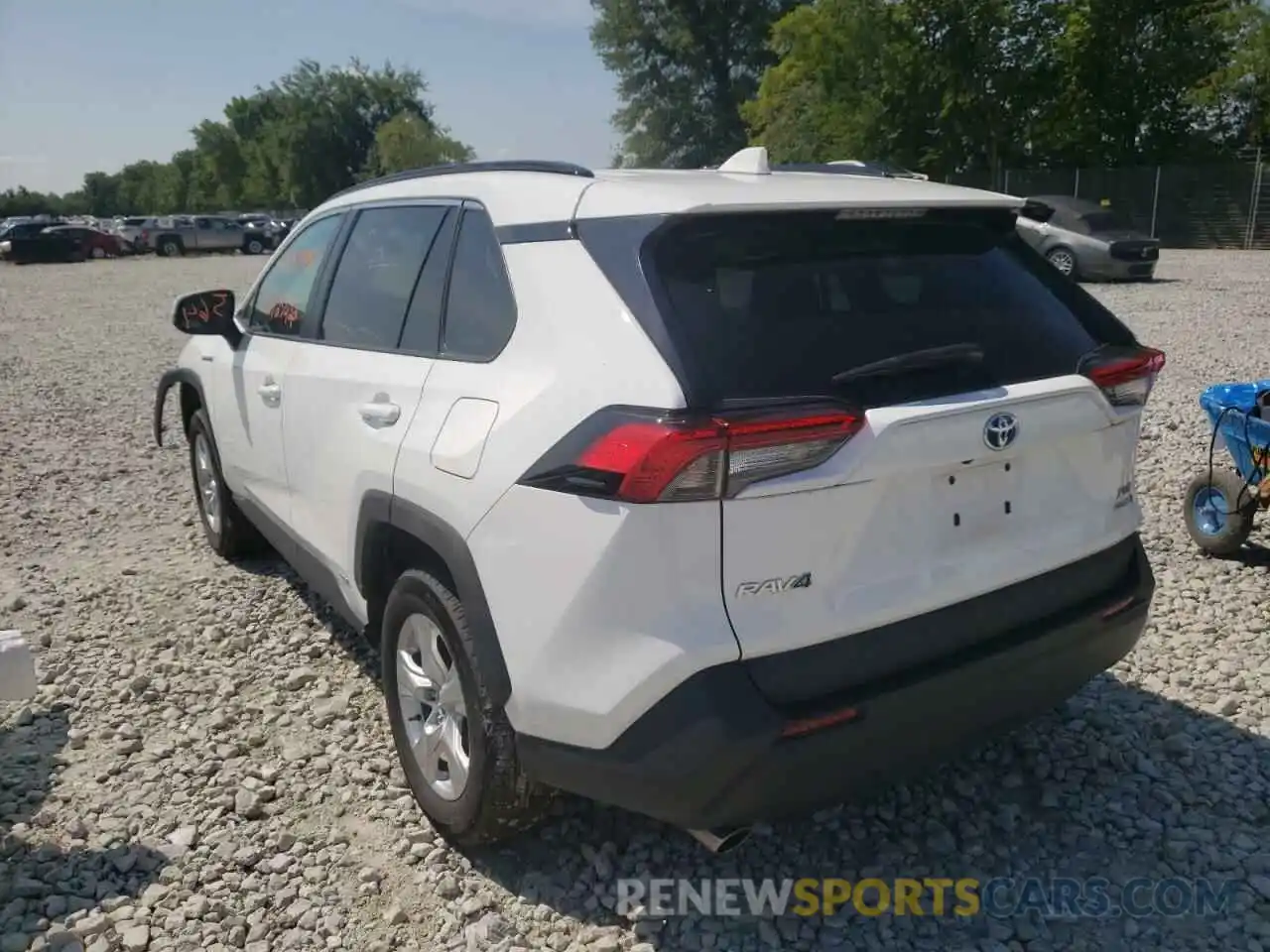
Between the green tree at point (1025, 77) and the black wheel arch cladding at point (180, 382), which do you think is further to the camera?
the green tree at point (1025, 77)

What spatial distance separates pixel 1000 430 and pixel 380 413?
1.70 m

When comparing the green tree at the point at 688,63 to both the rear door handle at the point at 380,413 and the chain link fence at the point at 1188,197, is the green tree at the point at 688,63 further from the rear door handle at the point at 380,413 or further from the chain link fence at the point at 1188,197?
the rear door handle at the point at 380,413

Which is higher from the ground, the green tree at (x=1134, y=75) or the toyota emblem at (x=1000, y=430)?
the green tree at (x=1134, y=75)

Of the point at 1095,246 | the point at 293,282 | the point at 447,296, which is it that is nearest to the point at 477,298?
the point at 447,296

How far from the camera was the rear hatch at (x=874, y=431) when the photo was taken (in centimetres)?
216

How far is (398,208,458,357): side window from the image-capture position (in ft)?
9.81

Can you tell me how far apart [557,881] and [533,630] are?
874mm

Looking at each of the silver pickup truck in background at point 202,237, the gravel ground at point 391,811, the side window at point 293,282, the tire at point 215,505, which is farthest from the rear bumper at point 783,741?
the silver pickup truck in background at point 202,237

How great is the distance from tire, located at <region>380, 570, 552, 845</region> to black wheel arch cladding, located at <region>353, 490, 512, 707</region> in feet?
0.13

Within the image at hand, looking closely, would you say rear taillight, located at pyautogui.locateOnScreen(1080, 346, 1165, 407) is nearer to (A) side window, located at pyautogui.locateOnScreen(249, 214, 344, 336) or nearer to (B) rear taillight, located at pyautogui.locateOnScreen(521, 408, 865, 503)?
(B) rear taillight, located at pyautogui.locateOnScreen(521, 408, 865, 503)

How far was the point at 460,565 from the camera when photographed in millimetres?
2539

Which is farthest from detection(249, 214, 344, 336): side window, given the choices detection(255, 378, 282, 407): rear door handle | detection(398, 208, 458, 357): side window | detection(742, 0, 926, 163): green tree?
detection(742, 0, 926, 163): green tree

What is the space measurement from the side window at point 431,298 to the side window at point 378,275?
42 mm

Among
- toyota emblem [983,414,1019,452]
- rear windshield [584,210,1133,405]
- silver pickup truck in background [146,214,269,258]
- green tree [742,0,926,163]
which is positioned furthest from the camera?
silver pickup truck in background [146,214,269,258]
